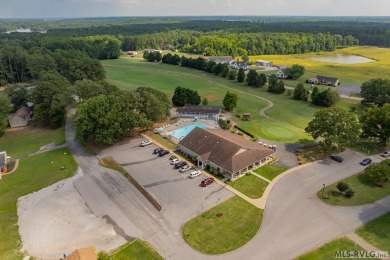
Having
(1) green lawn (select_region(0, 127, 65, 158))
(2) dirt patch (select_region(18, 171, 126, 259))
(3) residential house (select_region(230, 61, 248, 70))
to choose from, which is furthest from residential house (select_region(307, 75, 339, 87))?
(2) dirt patch (select_region(18, 171, 126, 259))

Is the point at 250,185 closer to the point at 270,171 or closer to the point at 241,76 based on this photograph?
the point at 270,171

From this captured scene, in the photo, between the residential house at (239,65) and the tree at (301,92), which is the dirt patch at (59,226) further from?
the residential house at (239,65)

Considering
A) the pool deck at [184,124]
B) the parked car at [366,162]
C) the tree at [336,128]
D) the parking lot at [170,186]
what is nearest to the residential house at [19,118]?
the parking lot at [170,186]

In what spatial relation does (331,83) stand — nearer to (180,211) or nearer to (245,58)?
(245,58)

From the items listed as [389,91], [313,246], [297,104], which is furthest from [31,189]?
[389,91]

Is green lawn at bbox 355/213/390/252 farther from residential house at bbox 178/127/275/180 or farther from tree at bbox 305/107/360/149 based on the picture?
residential house at bbox 178/127/275/180

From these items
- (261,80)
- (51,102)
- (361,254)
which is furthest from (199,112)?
(361,254)
